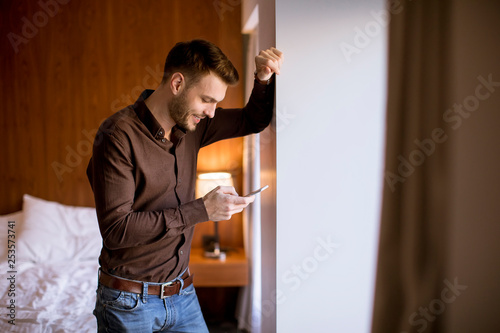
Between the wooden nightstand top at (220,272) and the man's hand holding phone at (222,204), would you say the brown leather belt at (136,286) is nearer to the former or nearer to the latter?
the man's hand holding phone at (222,204)

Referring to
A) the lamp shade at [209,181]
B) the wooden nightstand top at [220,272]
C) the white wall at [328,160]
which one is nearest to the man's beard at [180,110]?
the white wall at [328,160]

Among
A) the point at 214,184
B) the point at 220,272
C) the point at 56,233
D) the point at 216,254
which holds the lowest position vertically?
the point at 220,272

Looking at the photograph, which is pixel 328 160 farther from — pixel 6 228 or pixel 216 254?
pixel 6 228

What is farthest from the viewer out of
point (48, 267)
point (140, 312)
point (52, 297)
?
point (48, 267)

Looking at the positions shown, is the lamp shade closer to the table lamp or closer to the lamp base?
the table lamp

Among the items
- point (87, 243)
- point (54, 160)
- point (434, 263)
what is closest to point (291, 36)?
point (434, 263)

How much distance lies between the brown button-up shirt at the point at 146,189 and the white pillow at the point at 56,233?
5.35ft

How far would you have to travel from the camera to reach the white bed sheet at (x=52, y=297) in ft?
6.56

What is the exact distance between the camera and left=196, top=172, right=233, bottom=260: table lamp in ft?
9.93

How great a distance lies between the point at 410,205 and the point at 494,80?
533 millimetres

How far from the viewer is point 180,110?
55.4 inches

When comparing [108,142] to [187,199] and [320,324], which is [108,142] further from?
[320,324]

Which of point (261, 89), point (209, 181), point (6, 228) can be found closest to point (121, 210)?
point (261, 89)

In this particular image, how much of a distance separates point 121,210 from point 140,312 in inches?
14.3
